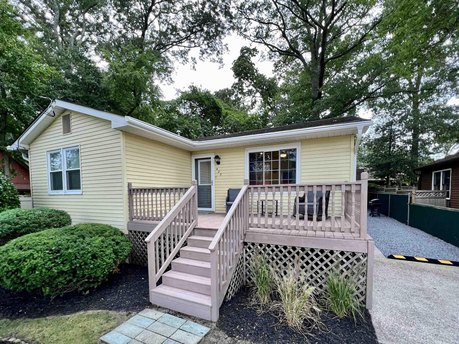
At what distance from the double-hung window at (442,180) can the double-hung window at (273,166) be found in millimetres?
10661

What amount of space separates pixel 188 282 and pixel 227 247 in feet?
2.79

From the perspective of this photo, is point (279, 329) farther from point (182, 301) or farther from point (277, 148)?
point (277, 148)

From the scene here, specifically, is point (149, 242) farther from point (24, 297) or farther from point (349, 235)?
point (349, 235)

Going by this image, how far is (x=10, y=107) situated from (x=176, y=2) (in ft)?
38.0

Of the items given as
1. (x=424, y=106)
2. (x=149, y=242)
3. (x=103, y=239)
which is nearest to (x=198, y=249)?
(x=149, y=242)

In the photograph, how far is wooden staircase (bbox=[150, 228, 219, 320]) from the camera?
3043 millimetres

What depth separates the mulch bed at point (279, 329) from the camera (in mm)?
2535

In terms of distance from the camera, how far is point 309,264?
3551 mm

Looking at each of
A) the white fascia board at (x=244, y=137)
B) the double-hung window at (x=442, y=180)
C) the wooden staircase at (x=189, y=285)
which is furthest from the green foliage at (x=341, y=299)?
the double-hung window at (x=442, y=180)

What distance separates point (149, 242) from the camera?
133 inches

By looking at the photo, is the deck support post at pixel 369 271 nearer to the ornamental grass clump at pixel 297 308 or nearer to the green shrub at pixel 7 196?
the ornamental grass clump at pixel 297 308

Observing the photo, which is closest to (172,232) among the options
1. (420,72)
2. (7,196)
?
(7,196)

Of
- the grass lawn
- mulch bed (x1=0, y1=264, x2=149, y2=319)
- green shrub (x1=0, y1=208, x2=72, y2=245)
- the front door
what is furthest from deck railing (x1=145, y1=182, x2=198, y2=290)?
green shrub (x1=0, y1=208, x2=72, y2=245)

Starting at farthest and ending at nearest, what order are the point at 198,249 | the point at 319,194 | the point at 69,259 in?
the point at 319,194, the point at 198,249, the point at 69,259
